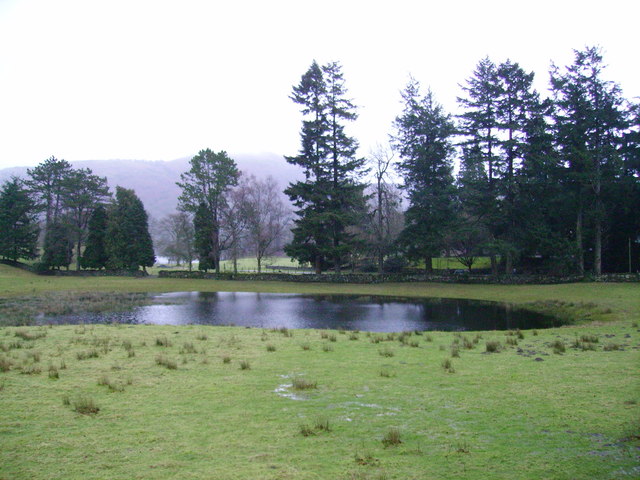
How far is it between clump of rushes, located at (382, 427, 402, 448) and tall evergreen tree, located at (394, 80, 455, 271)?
40.6 meters

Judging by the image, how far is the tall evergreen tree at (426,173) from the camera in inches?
1786

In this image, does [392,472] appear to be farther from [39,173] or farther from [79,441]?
[39,173]

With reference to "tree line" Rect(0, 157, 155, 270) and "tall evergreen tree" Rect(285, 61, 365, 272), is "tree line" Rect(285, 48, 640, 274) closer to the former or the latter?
"tall evergreen tree" Rect(285, 61, 365, 272)

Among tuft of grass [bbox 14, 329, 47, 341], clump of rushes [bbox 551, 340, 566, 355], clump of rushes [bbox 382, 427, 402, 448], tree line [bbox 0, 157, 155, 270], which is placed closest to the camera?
clump of rushes [bbox 382, 427, 402, 448]

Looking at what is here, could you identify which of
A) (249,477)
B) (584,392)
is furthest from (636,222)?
(249,477)

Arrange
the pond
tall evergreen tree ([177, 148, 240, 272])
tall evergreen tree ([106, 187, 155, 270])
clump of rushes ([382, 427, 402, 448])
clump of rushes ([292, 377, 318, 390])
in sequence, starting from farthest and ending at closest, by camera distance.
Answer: tall evergreen tree ([106, 187, 155, 270]), tall evergreen tree ([177, 148, 240, 272]), the pond, clump of rushes ([292, 377, 318, 390]), clump of rushes ([382, 427, 402, 448])

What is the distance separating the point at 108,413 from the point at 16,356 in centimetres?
612

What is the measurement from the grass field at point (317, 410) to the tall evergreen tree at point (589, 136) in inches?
Answer: 1150

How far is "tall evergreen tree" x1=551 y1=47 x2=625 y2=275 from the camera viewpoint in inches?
1492

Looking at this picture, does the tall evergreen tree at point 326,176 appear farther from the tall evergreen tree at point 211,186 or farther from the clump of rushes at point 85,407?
the clump of rushes at point 85,407

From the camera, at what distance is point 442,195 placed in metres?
44.8

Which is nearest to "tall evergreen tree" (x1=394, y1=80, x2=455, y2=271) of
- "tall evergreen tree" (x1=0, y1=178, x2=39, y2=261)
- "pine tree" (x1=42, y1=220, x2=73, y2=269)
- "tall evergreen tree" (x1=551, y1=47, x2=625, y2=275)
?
"tall evergreen tree" (x1=551, y1=47, x2=625, y2=275)

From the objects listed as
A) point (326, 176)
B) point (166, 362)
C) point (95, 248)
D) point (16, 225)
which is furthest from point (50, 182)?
point (166, 362)

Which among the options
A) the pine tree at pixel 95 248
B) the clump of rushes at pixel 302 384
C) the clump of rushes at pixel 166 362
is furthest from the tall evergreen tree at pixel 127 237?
the clump of rushes at pixel 302 384
